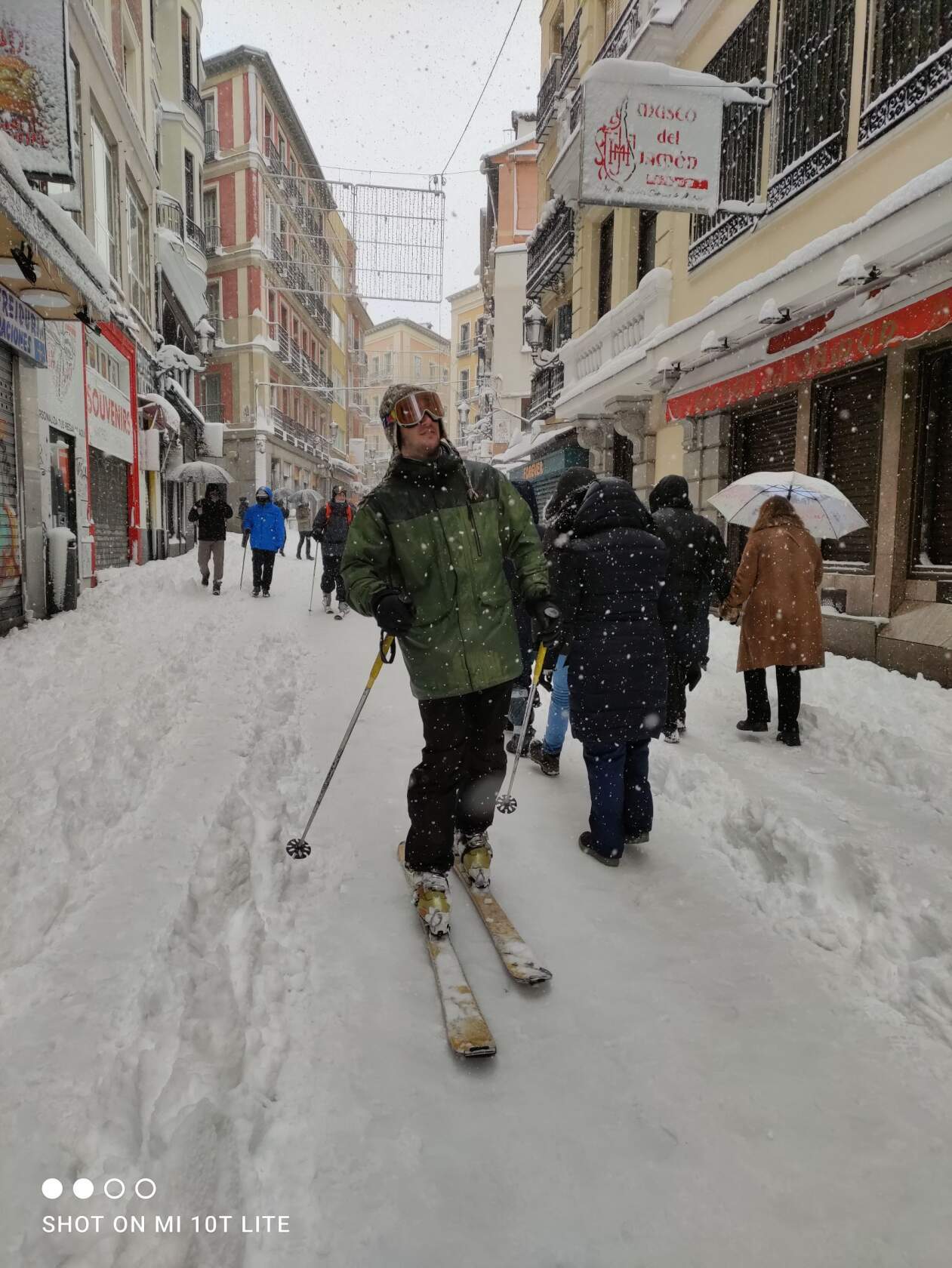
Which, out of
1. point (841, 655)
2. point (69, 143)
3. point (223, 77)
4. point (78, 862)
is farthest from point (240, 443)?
point (78, 862)

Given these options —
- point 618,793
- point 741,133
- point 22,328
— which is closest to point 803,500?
point 618,793

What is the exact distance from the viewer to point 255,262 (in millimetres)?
34438

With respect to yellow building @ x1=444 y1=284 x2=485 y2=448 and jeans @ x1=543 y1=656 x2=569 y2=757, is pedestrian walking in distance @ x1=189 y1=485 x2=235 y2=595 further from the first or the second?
yellow building @ x1=444 y1=284 x2=485 y2=448

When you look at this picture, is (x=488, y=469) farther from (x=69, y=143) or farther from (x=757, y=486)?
(x=69, y=143)

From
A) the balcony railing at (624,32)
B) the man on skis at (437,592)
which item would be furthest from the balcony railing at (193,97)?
the man on skis at (437,592)

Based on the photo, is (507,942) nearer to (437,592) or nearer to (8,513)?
(437,592)

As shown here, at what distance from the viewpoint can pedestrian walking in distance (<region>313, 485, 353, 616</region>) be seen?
36.4ft

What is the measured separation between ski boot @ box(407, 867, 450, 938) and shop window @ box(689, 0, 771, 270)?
940cm

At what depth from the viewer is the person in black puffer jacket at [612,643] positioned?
3.46 meters

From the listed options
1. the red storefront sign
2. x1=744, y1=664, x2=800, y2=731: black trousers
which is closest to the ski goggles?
x1=744, y1=664, x2=800, y2=731: black trousers

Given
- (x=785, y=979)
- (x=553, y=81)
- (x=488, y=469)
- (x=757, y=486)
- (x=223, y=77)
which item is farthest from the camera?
(x=223, y=77)

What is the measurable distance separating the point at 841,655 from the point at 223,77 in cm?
3843

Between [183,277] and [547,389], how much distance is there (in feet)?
36.7

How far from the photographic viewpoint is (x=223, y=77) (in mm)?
33344
